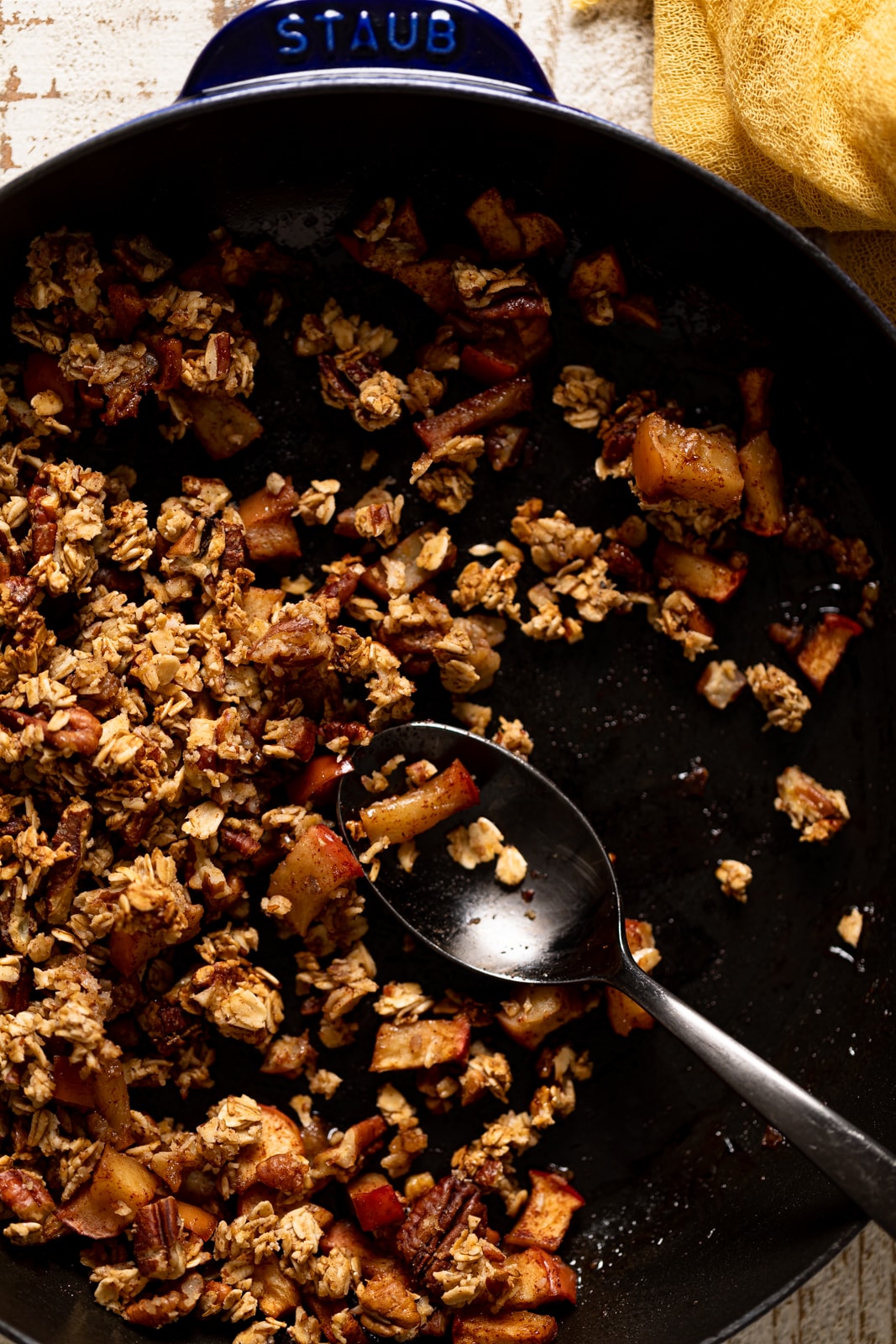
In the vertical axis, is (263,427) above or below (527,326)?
below

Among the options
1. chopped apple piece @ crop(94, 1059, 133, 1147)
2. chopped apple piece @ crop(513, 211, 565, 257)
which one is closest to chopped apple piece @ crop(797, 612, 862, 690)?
chopped apple piece @ crop(513, 211, 565, 257)

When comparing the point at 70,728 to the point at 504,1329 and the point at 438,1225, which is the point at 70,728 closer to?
the point at 438,1225

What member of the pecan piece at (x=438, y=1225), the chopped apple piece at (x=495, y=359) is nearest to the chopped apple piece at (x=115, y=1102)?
the pecan piece at (x=438, y=1225)

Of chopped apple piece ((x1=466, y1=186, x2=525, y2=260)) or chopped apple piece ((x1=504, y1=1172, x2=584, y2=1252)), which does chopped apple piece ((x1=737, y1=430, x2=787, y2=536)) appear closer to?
chopped apple piece ((x1=466, y1=186, x2=525, y2=260))

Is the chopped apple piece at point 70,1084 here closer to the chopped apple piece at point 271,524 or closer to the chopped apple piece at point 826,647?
the chopped apple piece at point 271,524

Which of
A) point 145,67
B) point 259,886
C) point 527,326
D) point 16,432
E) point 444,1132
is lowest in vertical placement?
point 444,1132

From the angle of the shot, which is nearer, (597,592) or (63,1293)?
(63,1293)

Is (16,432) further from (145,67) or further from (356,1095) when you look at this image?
(356,1095)

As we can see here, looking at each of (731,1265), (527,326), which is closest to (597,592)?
(527,326)
